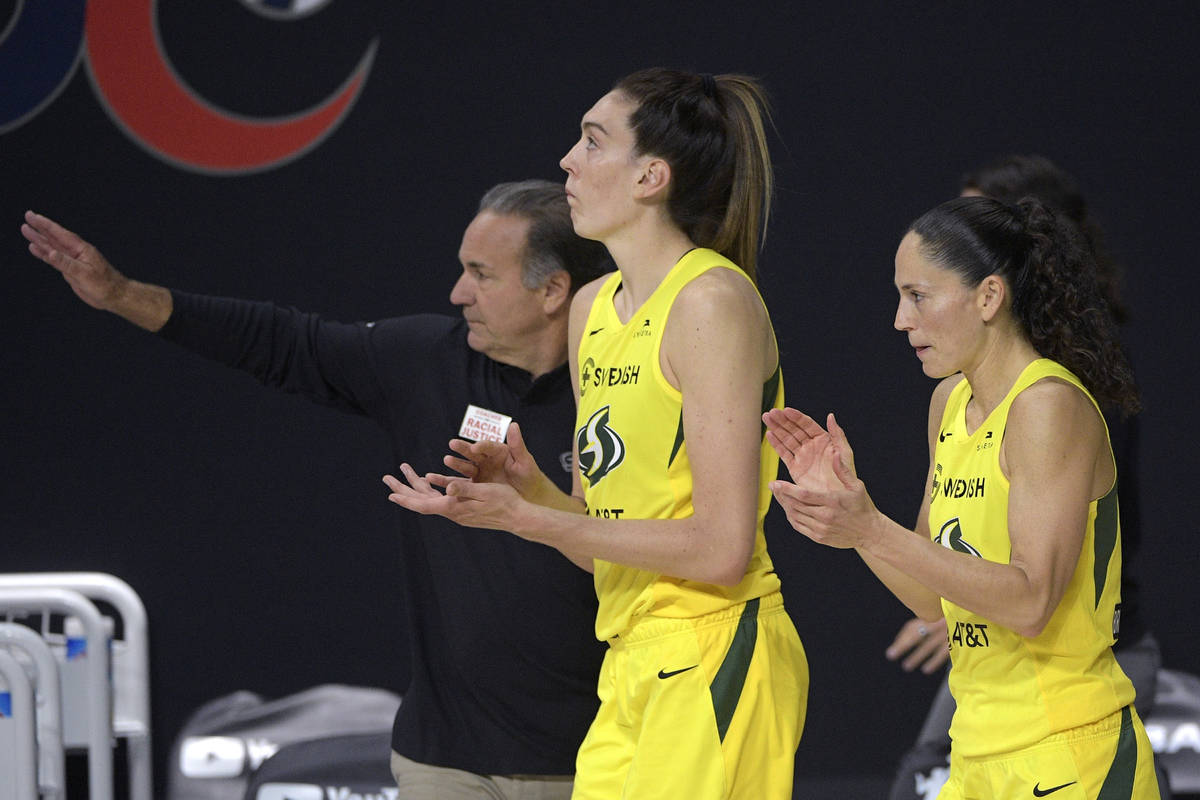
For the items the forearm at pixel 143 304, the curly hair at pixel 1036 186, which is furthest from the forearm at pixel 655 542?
the curly hair at pixel 1036 186

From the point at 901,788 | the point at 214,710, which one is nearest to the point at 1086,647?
the point at 901,788

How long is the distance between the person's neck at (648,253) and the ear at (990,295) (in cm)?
46

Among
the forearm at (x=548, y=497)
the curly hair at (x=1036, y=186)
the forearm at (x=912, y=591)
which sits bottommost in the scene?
the forearm at (x=912, y=591)

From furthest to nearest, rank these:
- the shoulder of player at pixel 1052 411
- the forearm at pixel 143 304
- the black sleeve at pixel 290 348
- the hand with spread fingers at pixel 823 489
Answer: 1. the black sleeve at pixel 290 348
2. the forearm at pixel 143 304
3. the shoulder of player at pixel 1052 411
4. the hand with spread fingers at pixel 823 489

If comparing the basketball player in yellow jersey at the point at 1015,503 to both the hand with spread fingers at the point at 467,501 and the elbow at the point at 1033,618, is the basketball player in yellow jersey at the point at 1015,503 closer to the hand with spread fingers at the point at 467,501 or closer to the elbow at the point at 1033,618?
the elbow at the point at 1033,618

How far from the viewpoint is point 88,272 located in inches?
105

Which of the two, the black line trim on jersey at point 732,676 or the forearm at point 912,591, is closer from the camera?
the black line trim on jersey at point 732,676

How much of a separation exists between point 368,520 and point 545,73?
4.36ft

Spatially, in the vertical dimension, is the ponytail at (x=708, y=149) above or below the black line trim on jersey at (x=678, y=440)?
above

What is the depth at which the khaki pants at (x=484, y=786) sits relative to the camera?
8.44 ft

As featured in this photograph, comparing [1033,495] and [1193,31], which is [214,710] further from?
[1193,31]

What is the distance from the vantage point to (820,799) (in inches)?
161

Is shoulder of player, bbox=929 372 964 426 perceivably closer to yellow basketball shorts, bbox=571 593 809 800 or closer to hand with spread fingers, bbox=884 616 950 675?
yellow basketball shorts, bbox=571 593 809 800

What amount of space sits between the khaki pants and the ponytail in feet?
3.28
